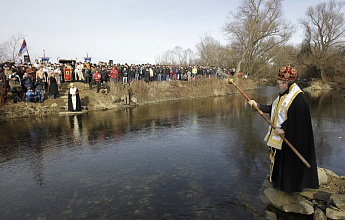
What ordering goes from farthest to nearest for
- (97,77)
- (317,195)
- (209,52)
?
1. (209,52)
2. (97,77)
3. (317,195)

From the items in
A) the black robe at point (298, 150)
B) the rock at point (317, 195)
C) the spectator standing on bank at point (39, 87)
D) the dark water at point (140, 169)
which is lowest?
the dark water at point (140, 169)

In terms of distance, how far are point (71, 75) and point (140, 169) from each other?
18.0 meters

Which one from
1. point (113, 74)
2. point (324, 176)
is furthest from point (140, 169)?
point (113, 74)

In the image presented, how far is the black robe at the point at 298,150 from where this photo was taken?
416 centimetres

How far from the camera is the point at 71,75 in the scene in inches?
874

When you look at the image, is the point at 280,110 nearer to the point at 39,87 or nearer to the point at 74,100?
the point at 74,100

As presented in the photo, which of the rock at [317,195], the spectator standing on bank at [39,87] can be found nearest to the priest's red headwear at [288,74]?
the rock at [317,195]

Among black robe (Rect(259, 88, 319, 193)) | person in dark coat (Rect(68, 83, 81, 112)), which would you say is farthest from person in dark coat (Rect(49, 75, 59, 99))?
black robe (Rect(259, 88, 319, 193))

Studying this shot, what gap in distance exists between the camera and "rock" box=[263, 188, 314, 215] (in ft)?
14.7

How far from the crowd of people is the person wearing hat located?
649cm

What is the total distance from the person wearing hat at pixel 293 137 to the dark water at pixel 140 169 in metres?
0.94

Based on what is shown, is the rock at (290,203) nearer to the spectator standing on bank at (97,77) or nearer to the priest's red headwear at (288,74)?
the priest's red headwear at (288,74)

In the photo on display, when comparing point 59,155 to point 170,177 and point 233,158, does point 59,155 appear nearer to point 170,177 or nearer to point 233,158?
point 170,177

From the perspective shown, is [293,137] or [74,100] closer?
[293,137]
